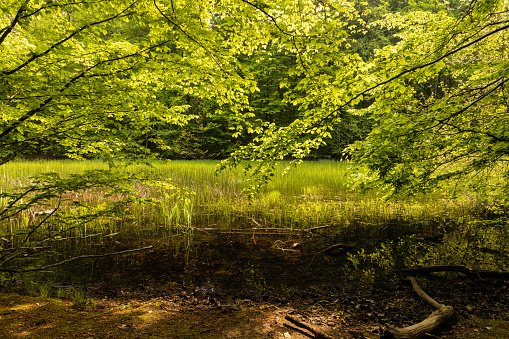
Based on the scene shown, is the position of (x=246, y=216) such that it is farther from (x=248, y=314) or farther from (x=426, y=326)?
(x=426, y=326)

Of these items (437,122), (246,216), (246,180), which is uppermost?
(437,122)

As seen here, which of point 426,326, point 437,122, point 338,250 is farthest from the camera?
point 338,250

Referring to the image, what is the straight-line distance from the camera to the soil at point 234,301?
2441mm

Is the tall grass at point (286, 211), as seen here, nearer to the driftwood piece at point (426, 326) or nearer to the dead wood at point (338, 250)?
the dead wood at point (338, 250)

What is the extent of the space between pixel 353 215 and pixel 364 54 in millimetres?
23140

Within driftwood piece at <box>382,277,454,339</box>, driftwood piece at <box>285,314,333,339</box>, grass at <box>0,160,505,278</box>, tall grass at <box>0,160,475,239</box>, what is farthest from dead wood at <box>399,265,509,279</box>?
driftwood piece at <box>285,314,333,339</box>

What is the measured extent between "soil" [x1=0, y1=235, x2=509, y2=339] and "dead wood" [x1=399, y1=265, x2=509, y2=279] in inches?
3.9

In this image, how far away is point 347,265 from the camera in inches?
171

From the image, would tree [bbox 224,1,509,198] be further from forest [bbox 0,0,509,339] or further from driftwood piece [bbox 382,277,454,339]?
driftwood piece [bbox 382,277,454,339]

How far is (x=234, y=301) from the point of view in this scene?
324cm

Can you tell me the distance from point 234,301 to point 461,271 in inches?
133

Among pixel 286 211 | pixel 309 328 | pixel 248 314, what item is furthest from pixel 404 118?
pixel 286 211

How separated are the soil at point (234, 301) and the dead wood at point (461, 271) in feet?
0.32

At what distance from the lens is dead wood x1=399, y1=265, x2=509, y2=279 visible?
11.8ft
